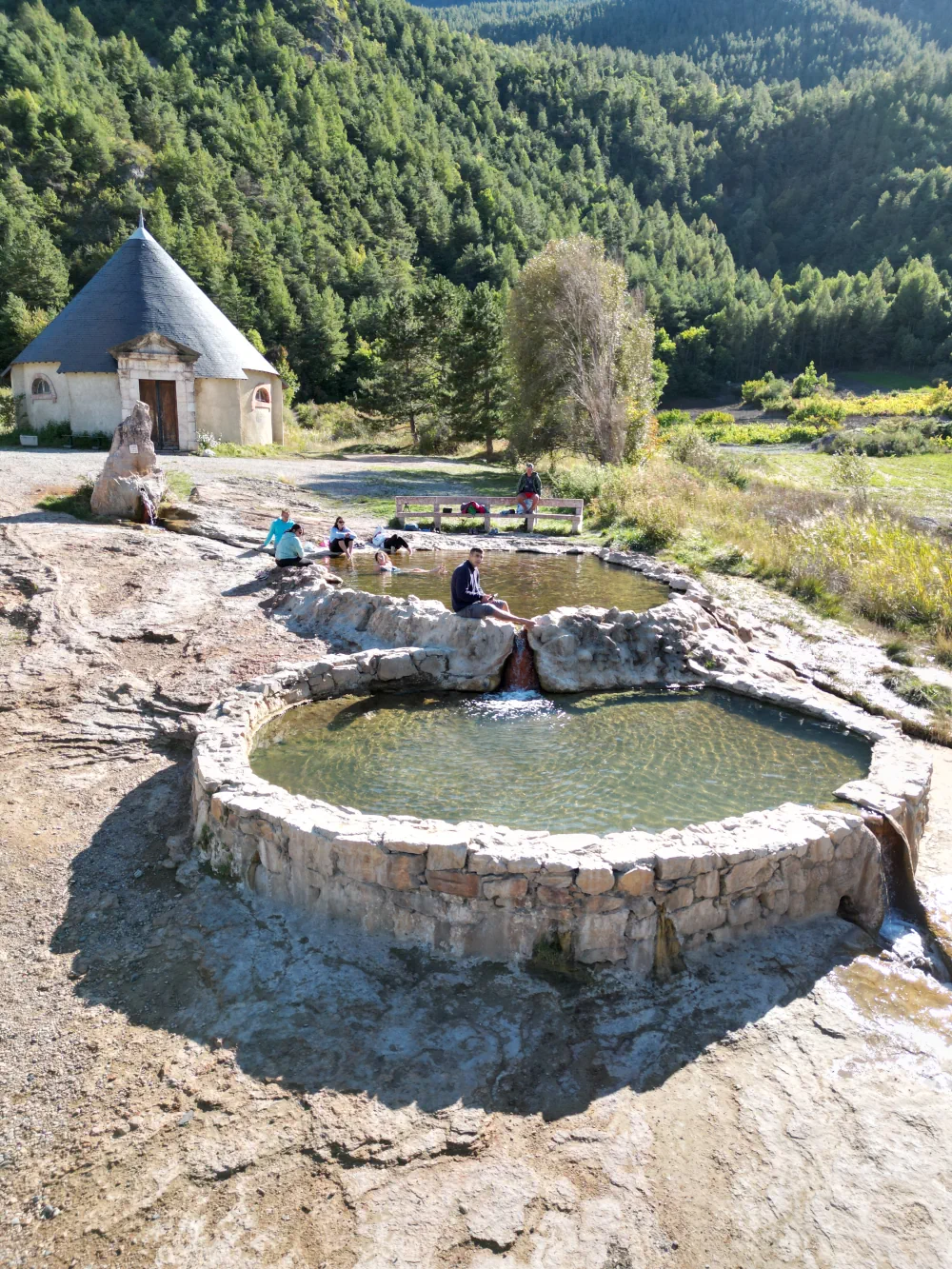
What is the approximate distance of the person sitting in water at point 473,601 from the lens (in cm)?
905

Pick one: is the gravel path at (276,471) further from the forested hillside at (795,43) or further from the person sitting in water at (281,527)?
the forested hillside at (795,43)

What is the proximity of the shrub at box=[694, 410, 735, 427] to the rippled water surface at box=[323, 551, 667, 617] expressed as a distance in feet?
145

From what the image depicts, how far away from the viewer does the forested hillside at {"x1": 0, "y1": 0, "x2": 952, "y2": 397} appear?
57.9 meters

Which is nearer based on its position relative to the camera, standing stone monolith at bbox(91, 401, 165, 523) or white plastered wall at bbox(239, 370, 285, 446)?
standing stone monolith at bbox(91, 401, 165, 523)

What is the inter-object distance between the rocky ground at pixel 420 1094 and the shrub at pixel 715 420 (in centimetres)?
5331

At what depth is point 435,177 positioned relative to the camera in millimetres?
103375

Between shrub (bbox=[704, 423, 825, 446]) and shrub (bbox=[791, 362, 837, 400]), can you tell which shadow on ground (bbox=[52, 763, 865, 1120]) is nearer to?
shrub (bbox=[704, 423, 825, 446])

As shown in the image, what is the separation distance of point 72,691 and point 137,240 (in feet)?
88.3

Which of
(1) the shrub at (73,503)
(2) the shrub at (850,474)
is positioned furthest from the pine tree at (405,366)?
(1) the shrub at (73,503)


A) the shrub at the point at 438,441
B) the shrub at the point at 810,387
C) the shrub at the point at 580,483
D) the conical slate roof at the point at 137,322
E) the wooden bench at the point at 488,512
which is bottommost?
the wooden bench at the point at 488,512

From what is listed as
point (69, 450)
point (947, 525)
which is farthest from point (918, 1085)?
point (69, 450)

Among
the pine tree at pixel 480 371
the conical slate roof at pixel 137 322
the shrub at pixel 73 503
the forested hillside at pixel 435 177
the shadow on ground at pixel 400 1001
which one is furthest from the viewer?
the forested hillside at pixel 435 177

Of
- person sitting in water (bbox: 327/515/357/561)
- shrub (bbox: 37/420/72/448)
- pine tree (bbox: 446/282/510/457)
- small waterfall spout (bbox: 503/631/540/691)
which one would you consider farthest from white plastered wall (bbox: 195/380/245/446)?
small waterfall spout (bbox: 503/631/540/691)

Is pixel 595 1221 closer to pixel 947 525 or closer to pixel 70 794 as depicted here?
pixel 70 794
